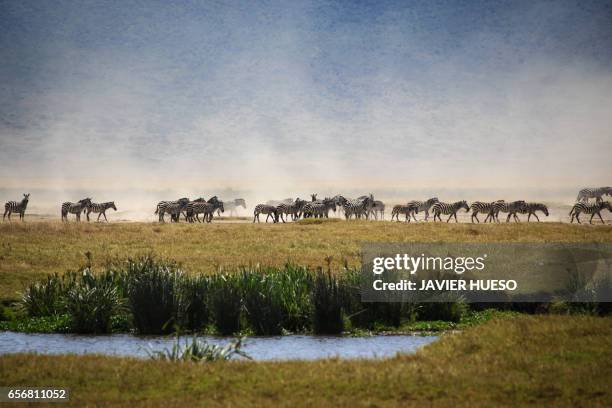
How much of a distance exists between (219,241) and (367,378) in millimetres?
33453

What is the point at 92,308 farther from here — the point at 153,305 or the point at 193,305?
the point at 193,305

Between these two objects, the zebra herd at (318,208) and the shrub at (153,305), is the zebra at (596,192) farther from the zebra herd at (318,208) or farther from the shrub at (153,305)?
the shrub at (153,305)

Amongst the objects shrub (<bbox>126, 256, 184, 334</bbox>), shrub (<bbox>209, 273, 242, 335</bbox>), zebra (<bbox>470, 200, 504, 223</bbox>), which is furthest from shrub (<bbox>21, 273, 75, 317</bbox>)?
zebra (<bbox>470, 200, 504, 223</bbox>)

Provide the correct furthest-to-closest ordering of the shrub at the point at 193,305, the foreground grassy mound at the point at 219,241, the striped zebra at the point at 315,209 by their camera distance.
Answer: the striped zebra at the point at 315,209 → the foreground grassy mound at the point at 219,241 → the shrub at the point at 193,305

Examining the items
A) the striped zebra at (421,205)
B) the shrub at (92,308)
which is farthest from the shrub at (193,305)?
the striped zebra at (421,205)

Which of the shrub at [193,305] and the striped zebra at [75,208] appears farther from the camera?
the striped zebra at [75,208]

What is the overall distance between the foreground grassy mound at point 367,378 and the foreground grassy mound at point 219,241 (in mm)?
14154

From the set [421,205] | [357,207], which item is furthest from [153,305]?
[421,205]

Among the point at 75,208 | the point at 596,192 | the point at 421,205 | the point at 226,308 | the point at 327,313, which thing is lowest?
the point at 327,313

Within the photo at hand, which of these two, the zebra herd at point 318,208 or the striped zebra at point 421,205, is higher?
the striped zebra at point 421,205

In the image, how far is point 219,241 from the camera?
161 ft

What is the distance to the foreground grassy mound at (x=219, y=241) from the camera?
1512 inches

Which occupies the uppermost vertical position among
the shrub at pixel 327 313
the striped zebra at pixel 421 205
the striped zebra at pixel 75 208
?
the striped zebra at pixel 421 205

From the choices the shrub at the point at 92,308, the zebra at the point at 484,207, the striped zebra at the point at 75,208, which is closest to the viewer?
the shrub at the point at 92,308
